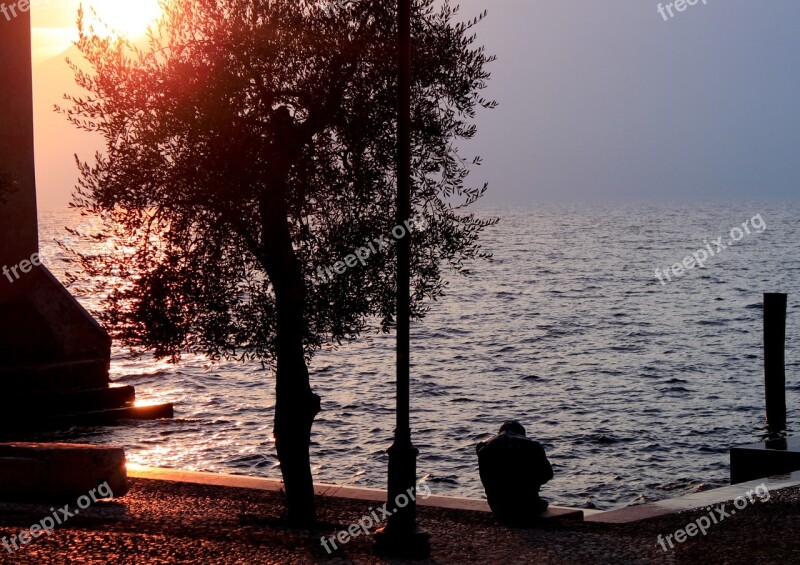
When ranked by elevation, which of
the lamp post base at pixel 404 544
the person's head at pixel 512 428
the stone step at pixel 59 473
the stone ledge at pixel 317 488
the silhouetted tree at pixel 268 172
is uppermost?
the silhouetted tree at pixel 268 172

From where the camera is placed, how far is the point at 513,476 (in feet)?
38.0

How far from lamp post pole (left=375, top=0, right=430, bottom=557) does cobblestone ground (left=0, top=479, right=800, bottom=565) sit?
0.27 meters

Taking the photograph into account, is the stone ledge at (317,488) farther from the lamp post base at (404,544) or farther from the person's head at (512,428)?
→ the lamp post base at (404,544)

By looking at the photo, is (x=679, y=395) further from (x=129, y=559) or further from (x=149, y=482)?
(x=129, y=559)

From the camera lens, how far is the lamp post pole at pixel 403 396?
9.78 metres

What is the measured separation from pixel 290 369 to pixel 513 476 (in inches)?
123

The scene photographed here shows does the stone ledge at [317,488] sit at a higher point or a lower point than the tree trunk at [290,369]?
lower

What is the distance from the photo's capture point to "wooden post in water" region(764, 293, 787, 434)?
1997 cm

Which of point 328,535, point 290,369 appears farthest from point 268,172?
point 328,535

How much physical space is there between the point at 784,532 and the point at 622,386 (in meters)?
20.8

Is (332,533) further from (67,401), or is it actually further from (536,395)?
(536,395)

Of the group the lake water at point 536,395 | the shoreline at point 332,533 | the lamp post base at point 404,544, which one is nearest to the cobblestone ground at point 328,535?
the shoreline at point 332,533

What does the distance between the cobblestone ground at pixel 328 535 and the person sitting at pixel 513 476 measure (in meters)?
0.31

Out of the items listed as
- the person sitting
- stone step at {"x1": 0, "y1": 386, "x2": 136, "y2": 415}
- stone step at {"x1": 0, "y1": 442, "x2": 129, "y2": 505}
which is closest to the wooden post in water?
the person sitting
